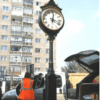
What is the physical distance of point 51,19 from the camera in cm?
646

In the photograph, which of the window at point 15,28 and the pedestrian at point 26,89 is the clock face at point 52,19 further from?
the window at point 15,28

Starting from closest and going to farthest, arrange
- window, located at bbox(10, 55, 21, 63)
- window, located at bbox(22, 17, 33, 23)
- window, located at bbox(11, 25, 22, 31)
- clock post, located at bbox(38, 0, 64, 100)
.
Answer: clock post, located at bbox(38, 0, 64, 100)
window, located at bbox(10, 55, 21, 63)
window, located at bbox(11, 25, 22, 31)
window, located at bbox(22, 17, 33, 23)

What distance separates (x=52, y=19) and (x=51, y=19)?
1.6 inches

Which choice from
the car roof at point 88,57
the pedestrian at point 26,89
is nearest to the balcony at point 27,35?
the pedestrian at point 26,89

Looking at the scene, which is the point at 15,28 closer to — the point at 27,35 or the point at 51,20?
the point at 27,35

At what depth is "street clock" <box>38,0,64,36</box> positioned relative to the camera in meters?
6.29

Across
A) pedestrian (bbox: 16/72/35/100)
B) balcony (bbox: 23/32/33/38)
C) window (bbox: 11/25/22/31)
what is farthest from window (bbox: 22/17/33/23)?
pedestrian (bbox: 16/72/35/100)

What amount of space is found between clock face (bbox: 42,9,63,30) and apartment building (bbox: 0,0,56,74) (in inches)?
1476

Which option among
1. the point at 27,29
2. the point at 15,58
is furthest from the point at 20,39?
the point at 15,58

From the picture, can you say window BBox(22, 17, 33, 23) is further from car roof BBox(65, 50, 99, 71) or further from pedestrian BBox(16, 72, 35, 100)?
car roof BBox(65, 50, 99, 71)

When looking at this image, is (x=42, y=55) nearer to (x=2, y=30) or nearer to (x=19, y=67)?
(x=19, y=67)

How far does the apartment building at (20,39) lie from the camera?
142 ft

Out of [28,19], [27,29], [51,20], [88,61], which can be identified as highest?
[28,19]

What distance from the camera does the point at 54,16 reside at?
654cm
